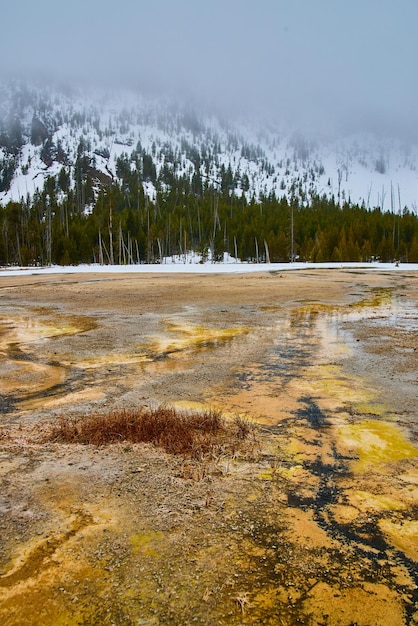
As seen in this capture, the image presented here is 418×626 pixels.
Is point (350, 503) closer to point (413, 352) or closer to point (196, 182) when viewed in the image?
point (413, 352)

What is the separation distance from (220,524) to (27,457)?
238 centimetres

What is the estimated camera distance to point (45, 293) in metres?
24.4

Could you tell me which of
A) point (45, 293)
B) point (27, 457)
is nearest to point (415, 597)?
point (27, 457)

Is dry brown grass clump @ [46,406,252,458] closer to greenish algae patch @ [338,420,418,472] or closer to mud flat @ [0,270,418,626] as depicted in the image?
mud flat @ [0,270,418,626]

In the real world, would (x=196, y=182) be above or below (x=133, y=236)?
above

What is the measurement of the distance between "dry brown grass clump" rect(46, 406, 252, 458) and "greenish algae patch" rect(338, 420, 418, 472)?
1.25 metres

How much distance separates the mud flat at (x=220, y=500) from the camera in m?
2.90

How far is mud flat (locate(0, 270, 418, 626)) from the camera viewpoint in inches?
114

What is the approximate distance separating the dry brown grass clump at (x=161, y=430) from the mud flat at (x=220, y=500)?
171mm

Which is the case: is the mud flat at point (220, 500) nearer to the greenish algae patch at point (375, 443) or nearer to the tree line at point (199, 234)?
the greenish algae patch at point (375, 443)

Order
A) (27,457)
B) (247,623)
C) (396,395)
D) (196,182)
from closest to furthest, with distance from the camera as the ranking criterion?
1. (247,623)
2. (27,457)
3. (396,395)
4. (196,182)

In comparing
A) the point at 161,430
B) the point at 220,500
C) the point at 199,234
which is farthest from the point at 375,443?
the point at 199,234

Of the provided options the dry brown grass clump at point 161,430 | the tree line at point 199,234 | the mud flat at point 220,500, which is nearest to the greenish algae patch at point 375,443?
the mud flat at point 220,500

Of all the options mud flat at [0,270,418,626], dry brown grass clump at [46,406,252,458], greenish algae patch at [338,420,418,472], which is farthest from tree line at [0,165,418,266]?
dry brown grass clump at [46,406,252,458]
